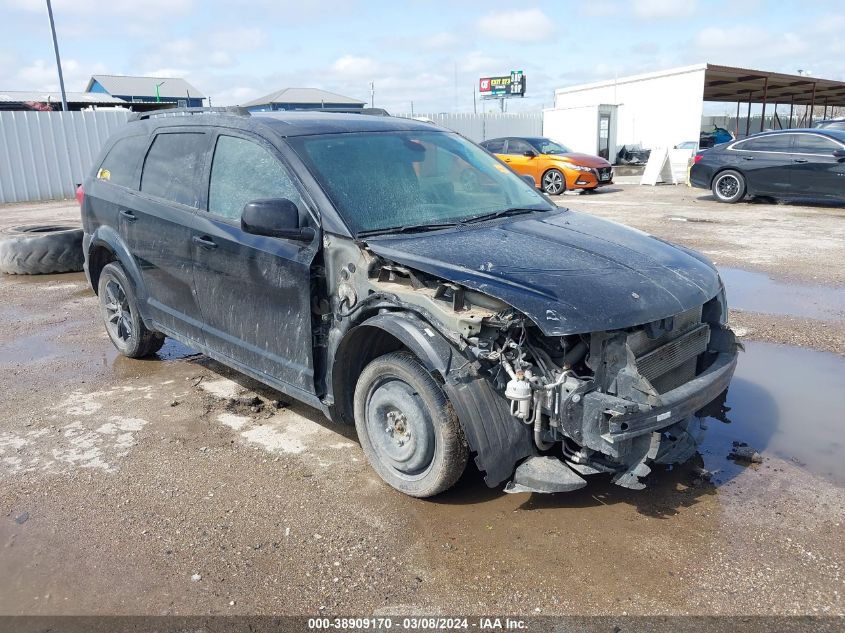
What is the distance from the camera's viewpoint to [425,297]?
3.28m

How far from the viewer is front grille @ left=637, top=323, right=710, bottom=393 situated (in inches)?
131

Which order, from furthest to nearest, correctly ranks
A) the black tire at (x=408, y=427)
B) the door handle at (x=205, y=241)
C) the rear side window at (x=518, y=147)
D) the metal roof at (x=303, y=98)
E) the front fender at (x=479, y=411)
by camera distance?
the metal roof at (x=303, y=98), the rear side window at (x=518, y=147), the door handle at (x=205, y=241), the black tire at (x=408, y=427), the front fender at (x=479, y=411)

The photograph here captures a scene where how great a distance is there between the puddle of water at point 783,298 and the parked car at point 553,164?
Result: 10620mm

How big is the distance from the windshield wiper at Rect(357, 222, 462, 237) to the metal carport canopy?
1011 inches

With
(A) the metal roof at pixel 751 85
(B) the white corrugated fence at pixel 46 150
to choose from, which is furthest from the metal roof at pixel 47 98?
(A) the metal roof at pixel 751 85

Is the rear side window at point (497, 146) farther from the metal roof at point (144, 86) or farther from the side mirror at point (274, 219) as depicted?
the metal roof at point (144, 86)

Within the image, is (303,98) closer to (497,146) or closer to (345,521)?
(497,146)

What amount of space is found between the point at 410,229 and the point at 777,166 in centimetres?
1329

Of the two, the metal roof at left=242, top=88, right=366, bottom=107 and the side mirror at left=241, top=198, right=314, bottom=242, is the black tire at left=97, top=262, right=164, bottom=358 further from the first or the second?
the metal roof at left=242, top=88, right=366, bottom=107

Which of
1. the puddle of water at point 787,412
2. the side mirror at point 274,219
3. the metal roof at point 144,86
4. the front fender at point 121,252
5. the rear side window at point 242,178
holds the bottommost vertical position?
the puddle of water at point 787,412

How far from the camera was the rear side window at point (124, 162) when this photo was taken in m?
5.21

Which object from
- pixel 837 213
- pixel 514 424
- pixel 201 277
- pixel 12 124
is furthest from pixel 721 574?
pixel 12 124

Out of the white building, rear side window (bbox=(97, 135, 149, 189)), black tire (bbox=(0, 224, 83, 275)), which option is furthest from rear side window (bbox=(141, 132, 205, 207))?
the white building

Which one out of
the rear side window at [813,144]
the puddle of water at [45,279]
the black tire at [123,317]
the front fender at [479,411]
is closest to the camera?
the front fender at [479,411]
